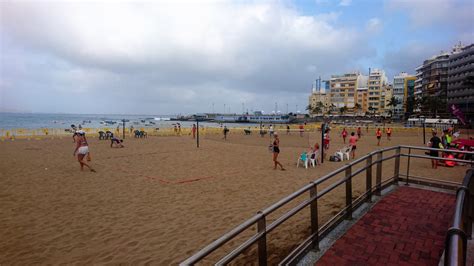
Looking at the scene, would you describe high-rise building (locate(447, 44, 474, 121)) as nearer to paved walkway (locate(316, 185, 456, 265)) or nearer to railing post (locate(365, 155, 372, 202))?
paved walkway (locate(316, 185, 456, 265))

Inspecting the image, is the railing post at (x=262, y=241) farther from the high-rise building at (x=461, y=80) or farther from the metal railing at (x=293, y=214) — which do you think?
the high-rise building at (x=461, y=80)

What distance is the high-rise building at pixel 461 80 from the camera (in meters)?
58.2

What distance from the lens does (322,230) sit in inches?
153

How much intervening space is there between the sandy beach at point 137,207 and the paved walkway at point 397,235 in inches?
40.6

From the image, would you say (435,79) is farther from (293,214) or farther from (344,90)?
(293,214)

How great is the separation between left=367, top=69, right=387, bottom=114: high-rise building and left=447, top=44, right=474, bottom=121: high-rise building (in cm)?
3327

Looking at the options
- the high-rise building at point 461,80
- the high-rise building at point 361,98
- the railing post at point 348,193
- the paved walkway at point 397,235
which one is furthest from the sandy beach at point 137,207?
the high-rise building at point 361,98

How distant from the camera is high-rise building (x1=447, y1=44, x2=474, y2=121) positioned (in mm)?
58250

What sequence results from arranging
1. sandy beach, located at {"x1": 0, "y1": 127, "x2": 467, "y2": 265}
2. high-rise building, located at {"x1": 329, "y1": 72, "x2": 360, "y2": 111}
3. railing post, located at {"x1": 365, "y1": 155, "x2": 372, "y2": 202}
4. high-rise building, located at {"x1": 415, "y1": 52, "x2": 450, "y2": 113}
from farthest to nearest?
high-rise building, located at {"x1": 329, "y1": 72, "x2": 360, "y2": 111} → high-rise building, located at {"x1": 415, "y1": 52, "x2": 450, "y2": 113} → railing post, located at {"x1": 365, "y1": 155, "x2": 372, "y2": 202} → sandy beach, located at {"x1": 0, "y1": 127, "x2": 467, "y2": 265}

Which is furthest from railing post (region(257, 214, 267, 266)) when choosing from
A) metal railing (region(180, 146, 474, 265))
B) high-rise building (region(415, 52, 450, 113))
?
high-rise building (region(415, 52, 450, 113))

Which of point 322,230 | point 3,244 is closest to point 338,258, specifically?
point 322,230

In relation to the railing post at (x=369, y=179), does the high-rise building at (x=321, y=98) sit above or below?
above

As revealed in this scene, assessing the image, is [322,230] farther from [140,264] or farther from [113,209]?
[113,209]

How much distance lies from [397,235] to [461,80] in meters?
77.6
